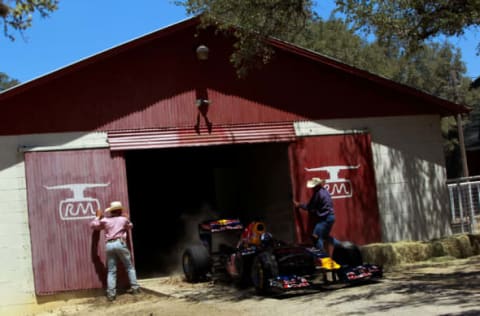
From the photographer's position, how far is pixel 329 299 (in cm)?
962

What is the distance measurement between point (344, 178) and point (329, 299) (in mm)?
5263

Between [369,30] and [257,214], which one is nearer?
[369,30]

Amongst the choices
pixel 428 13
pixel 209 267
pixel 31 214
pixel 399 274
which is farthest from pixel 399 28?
pixel 31 214

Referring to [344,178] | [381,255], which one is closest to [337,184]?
[344,178]

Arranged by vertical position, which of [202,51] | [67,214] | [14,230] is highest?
[202,51]

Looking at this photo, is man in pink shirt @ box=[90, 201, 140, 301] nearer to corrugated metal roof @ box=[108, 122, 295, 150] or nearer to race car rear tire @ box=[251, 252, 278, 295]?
corrugated metal roof @ box=[108, 122, 295, 150]

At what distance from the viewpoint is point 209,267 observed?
12.5m

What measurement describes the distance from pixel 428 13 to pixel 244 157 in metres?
7.55

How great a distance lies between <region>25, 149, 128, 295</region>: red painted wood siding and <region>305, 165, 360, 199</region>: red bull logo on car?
440cm

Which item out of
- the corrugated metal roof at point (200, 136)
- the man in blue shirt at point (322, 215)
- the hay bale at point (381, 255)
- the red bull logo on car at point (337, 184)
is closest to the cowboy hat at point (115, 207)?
the corrugated metal roof at point (200, 136)

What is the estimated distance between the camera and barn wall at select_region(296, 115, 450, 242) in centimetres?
1481

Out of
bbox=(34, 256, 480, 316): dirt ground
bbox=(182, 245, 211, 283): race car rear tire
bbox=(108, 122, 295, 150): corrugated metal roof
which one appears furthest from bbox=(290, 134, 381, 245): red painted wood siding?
bbox=(182, 245, 211, 283): race car rear tire

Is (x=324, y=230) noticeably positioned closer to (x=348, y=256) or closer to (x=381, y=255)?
(x=348, y=256)

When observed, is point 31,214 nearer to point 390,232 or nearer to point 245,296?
point 245,296
